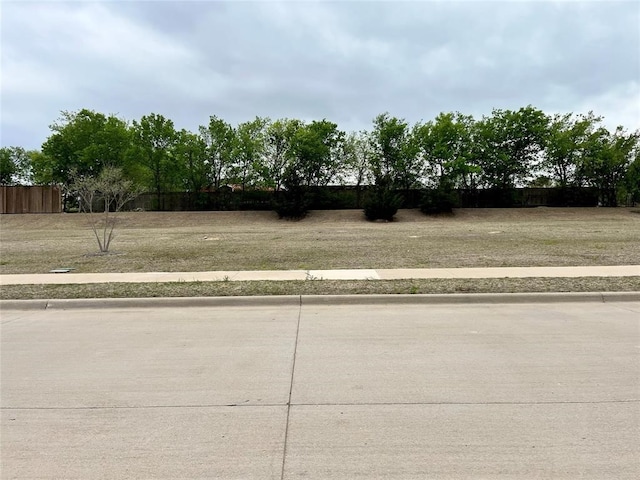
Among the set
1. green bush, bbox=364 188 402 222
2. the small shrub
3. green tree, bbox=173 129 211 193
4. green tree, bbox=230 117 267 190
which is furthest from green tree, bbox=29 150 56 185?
green bush, bbox=364 188 402 222

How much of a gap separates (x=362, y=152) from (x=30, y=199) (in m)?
33.2

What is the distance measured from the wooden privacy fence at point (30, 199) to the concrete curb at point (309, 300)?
42.0m

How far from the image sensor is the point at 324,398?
3.96m

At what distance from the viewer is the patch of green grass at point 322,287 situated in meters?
8.26

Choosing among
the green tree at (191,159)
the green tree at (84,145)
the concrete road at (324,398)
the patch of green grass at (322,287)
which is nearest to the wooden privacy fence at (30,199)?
the green tree at (84,145)

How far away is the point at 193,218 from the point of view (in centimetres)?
3959

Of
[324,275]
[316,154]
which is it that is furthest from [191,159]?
[324,275]

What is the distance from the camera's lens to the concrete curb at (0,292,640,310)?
25.6 ft

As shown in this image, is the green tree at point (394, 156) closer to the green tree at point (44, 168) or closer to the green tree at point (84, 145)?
the green tree at point (84, 145)

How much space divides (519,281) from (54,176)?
48.3 meters

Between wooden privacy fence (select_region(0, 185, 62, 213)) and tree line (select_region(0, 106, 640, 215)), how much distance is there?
2.00 m

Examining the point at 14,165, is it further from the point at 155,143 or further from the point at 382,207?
the point at 382,207

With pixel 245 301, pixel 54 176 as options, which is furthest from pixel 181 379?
pixel 54 176

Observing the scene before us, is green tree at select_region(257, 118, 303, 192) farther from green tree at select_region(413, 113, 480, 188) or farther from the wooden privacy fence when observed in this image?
the wooden privacy fence
